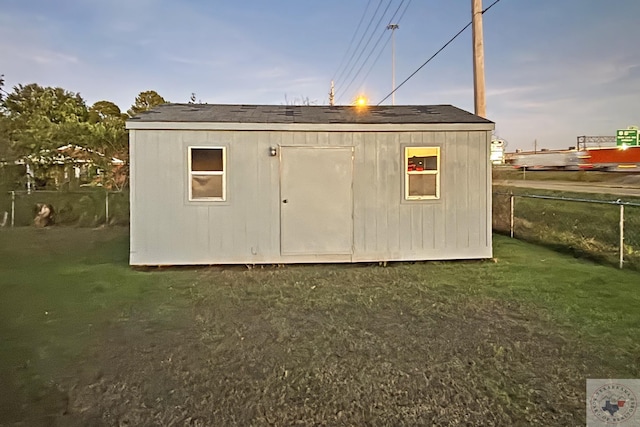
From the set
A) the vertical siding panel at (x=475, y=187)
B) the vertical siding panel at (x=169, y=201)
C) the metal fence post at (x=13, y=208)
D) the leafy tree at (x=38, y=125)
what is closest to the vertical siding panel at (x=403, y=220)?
the vertical siding panel at (x=475, y=187)

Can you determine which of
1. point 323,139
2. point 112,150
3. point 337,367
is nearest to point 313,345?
point 337,367

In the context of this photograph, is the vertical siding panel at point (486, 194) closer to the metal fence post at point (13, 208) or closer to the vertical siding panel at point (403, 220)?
the vertical siding panel at point (403, 220)

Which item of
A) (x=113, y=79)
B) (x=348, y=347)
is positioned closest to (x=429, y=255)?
(x=348, y=347)

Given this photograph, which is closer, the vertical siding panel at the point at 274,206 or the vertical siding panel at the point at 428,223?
the vertical siding panel at the point at 274,206

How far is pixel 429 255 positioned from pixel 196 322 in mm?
4449

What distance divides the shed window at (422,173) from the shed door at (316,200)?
0.98 meters

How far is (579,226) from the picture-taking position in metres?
11.4

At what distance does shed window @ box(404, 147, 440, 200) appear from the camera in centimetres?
807

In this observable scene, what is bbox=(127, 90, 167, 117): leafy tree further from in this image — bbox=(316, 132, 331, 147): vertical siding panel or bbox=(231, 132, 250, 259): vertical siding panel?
bbox=(316, 132, 331, 147): vertical siding panel

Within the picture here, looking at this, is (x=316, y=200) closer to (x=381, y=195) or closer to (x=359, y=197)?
(x=359, y=197)

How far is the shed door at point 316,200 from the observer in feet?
25.8

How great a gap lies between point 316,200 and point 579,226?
22.9ft

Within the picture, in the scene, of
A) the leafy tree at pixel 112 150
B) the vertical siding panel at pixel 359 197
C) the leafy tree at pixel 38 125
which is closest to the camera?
the vertical siding panel at pixel 359 197

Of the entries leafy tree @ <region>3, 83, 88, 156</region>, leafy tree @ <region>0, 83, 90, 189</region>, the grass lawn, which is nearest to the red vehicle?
the grass lawn
